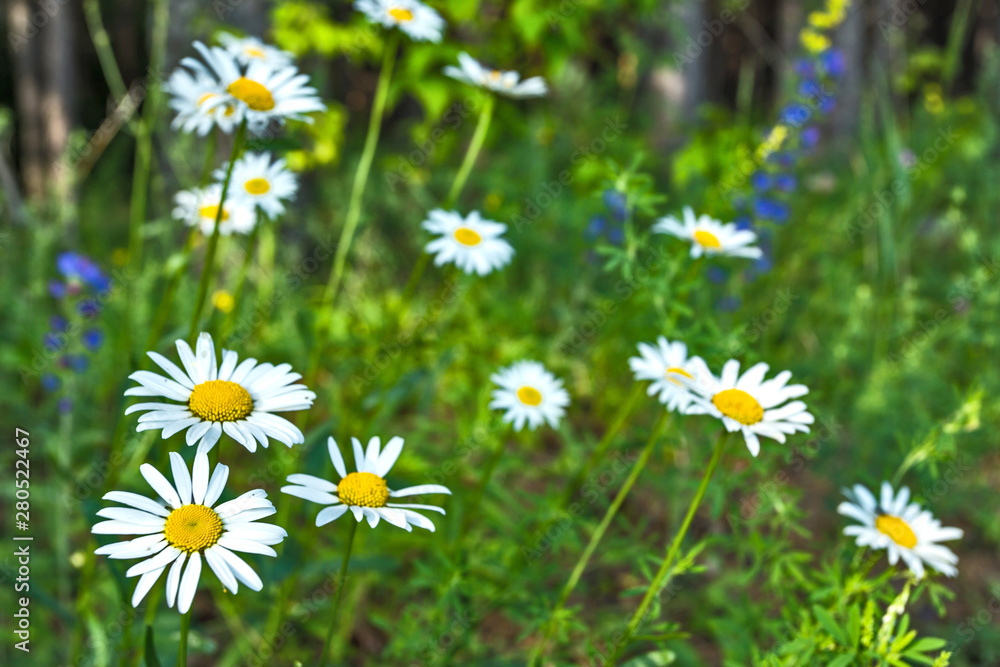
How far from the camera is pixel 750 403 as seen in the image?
1068mm

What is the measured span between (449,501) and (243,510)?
1.10 m

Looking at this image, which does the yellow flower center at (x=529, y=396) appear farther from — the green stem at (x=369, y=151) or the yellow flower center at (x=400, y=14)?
the yellow flower center at (x=400, y=14)

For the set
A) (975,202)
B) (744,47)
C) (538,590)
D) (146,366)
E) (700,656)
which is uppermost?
(744,47)

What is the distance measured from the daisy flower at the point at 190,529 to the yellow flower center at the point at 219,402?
57 millimetres

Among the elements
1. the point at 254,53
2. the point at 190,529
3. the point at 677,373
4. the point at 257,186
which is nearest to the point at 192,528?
the point at 190,529

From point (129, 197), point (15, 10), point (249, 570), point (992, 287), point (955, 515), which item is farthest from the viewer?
point (129, 197)

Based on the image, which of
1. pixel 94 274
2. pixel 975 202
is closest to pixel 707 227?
pixel 94 274

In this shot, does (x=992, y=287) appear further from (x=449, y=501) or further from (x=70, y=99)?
(x=70, y=99)

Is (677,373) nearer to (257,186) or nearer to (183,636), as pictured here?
(183,636)

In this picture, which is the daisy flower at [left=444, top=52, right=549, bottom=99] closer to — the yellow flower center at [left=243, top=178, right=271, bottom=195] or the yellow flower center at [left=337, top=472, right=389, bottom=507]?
the yellow flower center at [left=243, top=178, right=271, bottom=195]

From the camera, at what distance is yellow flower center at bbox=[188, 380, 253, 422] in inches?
34.0

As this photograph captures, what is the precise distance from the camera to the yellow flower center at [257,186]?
1.47m

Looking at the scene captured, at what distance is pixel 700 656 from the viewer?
73.7 inches

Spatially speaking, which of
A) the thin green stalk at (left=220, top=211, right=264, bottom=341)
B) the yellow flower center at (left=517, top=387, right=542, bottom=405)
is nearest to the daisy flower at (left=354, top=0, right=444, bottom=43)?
the thin green stalk at (left=220, top=211, right=264, bottom=341)
